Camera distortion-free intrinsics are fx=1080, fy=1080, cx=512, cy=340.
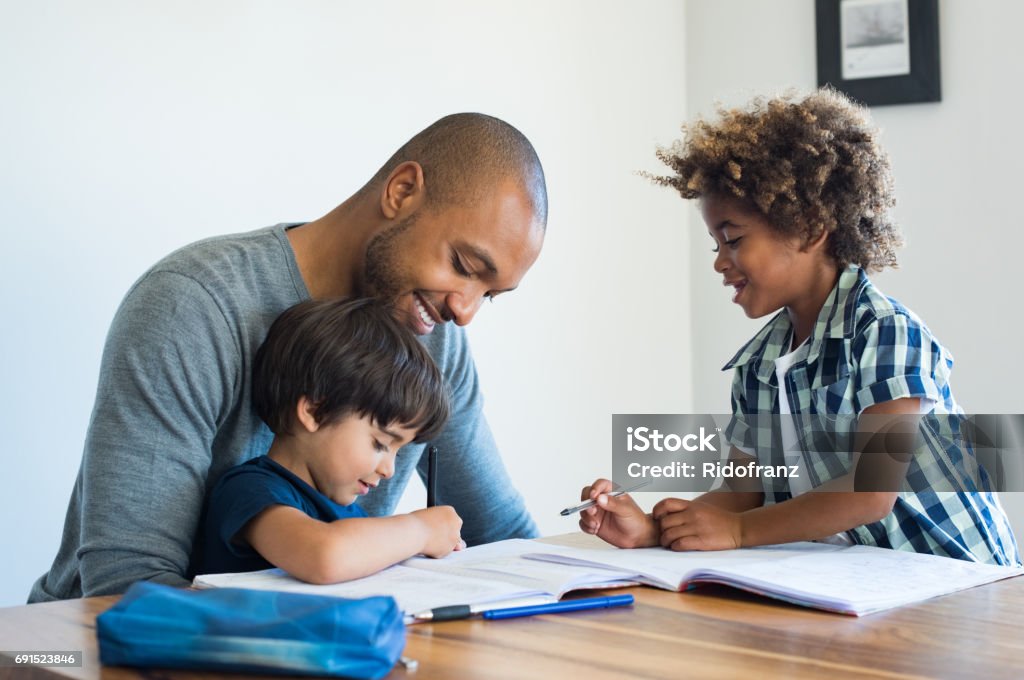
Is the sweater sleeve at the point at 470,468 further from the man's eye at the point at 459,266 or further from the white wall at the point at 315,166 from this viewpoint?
the white wall at the point at 315,166

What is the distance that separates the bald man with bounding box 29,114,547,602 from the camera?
119 centimetres

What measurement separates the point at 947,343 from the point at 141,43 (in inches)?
80.0

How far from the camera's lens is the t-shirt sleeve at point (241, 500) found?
43.5 inches

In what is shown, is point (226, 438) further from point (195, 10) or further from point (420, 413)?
point (195, 10)

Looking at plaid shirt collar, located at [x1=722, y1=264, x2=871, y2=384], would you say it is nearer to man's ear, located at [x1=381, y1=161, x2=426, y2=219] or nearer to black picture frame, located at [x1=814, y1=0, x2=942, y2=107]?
man's ear, located at [x1=381, y1=161, x2=426, y2=219]

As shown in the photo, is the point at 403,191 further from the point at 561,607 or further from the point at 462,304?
the point at 561,607

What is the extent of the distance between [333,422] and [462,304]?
26 cm

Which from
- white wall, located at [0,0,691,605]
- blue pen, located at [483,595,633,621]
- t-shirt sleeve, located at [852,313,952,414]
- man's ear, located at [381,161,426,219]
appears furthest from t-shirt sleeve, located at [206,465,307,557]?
t-shirt sleeve, located at [852,313,952,414]

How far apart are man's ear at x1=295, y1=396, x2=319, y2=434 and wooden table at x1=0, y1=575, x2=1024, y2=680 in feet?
1.05

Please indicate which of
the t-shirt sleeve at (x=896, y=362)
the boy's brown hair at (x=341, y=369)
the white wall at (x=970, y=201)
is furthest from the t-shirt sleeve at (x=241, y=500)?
the white wall at (x=970, y=201)

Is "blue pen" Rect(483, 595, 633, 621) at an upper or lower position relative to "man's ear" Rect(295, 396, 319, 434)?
lower

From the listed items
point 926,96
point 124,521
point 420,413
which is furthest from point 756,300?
point 926,96

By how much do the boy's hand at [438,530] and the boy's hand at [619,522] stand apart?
203 mm

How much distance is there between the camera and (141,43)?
5.98ft
